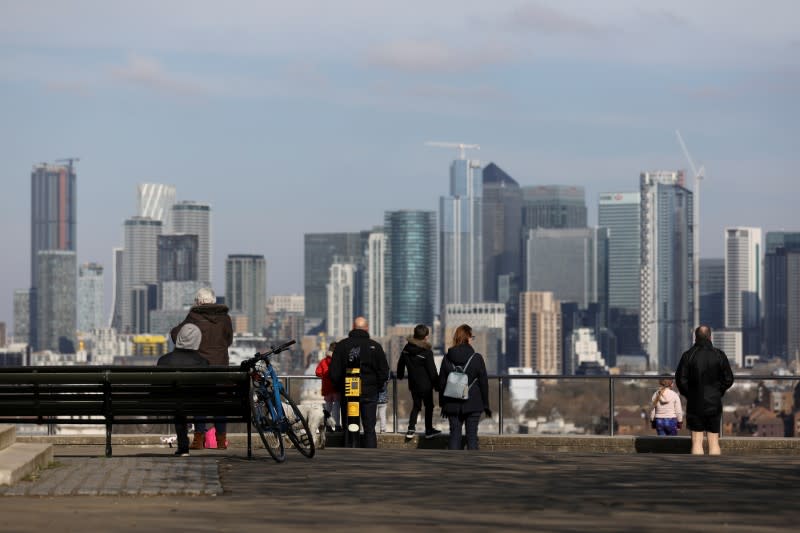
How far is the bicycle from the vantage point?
14.1 meters

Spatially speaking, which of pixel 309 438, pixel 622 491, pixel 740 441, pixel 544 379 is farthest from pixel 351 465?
pixel 544 379

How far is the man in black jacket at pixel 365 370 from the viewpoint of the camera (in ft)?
61.4

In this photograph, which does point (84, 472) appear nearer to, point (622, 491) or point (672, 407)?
point (622, 491)

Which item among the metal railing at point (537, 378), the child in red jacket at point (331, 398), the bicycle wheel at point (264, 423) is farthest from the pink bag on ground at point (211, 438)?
the metal railing at point (537, 378)

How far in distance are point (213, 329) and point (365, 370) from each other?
2911 millimetres

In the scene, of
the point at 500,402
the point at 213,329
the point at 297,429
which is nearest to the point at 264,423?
the point at 297,429

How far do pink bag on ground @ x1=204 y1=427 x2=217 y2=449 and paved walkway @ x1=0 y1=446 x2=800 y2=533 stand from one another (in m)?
2.05

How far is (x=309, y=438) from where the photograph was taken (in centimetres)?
1434

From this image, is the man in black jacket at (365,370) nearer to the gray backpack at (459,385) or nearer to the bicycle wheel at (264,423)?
the gray backpack at (459,385)

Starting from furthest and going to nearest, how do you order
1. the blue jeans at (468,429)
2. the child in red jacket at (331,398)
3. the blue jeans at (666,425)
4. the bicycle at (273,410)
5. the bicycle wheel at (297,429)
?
the child in red jacket at (331,398) → the blue jeans at (666,425) → the blue jeans at (468,429) → the bicycle wheel at (297,429) → the bicycle at (273,410)

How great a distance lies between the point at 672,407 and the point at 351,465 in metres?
7.55

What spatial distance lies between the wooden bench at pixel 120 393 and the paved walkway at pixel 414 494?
1.42 feet

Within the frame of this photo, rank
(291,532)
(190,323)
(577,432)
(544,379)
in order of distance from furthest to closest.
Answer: (544,379)
(577,432)
(190,323)
(291,532)

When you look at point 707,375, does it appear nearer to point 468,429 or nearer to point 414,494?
point 468,429
